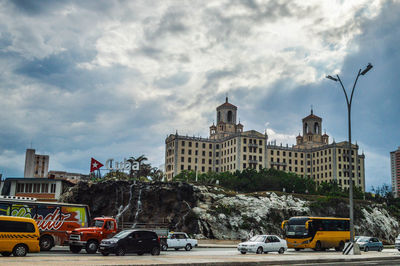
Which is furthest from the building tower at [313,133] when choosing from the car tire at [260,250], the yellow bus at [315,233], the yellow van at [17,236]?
the yellow van at [17,236]

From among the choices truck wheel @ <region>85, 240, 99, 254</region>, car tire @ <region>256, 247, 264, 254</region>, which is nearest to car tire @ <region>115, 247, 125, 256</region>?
truck wheel @ <region>85, 240, 99, 254</region>

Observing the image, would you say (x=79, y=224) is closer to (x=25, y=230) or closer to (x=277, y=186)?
(x=25, y=230)

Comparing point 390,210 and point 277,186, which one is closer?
point 390,210

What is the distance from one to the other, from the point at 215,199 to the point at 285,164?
87.1 meters

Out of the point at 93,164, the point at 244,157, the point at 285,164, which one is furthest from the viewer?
the point at 285,164

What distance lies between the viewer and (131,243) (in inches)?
1146

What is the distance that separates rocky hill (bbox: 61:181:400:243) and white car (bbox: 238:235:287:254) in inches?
1463

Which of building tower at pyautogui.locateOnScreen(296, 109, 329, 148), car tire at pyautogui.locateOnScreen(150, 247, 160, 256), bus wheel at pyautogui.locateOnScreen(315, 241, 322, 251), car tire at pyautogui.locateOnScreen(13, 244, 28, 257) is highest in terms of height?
building tower at pyautogui.locateOnScreen(296, 109, 329, 148)

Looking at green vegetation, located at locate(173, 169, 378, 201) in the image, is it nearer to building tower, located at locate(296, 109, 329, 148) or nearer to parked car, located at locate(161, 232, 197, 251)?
building tower, located at locate(296, 109, 329, 148)

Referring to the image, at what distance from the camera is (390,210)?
106312 millimetres

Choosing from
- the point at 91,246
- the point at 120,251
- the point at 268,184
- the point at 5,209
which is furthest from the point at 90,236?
the point at 268,184

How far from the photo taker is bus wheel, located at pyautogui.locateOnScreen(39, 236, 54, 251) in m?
31.8

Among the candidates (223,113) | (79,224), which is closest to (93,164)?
(79,224)

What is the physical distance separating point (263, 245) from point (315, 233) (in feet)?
31.6
